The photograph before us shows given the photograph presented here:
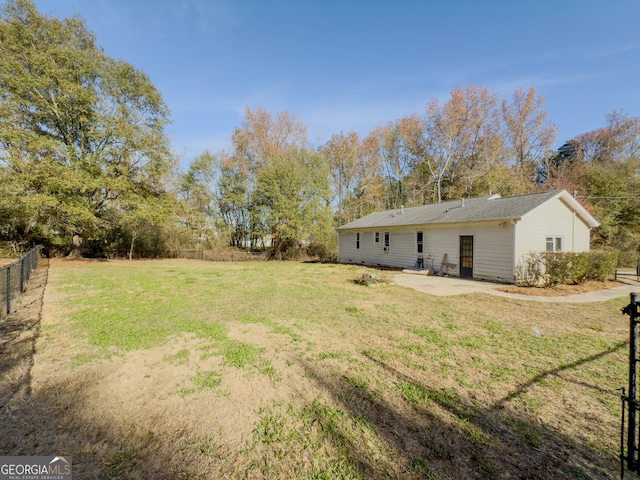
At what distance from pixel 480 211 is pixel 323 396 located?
1242cm

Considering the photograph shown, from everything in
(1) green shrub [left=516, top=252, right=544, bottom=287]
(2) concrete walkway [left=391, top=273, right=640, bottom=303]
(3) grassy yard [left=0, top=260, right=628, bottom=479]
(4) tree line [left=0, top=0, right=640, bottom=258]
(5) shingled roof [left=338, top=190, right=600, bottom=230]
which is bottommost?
(3) grassy yard [left=0, top=260, right=628, bottom=479]

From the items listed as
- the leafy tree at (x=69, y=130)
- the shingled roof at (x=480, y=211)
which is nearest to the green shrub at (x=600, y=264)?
the shingled roof at (x=480, y=211)

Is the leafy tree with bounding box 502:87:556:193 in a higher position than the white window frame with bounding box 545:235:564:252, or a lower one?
higher

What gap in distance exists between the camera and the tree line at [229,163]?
1483 centimetres

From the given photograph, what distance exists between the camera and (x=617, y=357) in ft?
13.0

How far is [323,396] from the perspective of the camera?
9.82 ft

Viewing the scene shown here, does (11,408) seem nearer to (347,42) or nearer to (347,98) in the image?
(347,42)

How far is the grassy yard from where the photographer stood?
6.95 feet

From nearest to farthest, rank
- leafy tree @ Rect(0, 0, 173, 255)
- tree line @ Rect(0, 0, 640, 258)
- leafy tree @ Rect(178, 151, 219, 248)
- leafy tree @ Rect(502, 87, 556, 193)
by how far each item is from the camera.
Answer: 1. leafy tree @ Rect(0, 0, 173, 255)
2. tree line @ Rect(0, 0, 640, 258)
3. leafy tree @ Rect(502, 87, 556, 193)
4. leafy tree @ Rect(178, 151, 219, 248)

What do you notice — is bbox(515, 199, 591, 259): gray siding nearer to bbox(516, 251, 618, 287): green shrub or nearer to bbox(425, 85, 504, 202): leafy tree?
bbox(516, 251, 618, 287): green shrub

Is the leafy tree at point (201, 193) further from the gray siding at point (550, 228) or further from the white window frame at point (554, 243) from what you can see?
the white window frame at point (554, 243)

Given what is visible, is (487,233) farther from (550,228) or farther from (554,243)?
(554,243)

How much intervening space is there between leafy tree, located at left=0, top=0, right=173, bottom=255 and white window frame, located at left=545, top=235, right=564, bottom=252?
22317mm

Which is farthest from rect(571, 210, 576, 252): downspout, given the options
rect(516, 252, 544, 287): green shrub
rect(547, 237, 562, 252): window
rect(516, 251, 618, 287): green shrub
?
rect(516, 252, 544, 287): green shrub
